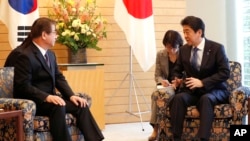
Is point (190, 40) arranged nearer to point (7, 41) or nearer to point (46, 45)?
point (46, 45)

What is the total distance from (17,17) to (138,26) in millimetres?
1446

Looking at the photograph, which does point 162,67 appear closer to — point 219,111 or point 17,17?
point 219,111

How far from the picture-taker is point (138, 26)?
16.2ft

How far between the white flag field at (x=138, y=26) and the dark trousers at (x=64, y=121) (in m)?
1.62

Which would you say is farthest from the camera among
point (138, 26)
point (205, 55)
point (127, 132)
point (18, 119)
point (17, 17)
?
point (138, 26)

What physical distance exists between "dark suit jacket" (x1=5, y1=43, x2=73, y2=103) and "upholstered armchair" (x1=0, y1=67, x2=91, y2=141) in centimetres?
9

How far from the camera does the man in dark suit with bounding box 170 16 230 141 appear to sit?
364 centimetres

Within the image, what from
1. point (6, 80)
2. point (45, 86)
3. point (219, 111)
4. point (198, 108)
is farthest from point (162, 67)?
point (6, 80)

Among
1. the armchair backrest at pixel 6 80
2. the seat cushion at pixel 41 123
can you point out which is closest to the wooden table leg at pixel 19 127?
the seat cushion at pixel 41 123

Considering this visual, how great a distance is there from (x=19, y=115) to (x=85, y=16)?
2.01 metres

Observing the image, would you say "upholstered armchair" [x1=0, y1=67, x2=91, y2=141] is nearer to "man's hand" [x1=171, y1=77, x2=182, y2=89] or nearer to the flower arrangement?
"man's hand" [x1=171, y1=77, x2=182, y2=89]

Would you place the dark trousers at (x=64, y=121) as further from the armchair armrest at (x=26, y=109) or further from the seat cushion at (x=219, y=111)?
the seat cushion at (x=219, y=111)

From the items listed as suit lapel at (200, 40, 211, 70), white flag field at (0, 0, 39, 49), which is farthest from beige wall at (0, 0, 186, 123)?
suit lapel at (200, 40, 211, 70)

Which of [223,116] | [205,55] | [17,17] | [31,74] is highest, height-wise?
[17,17]
